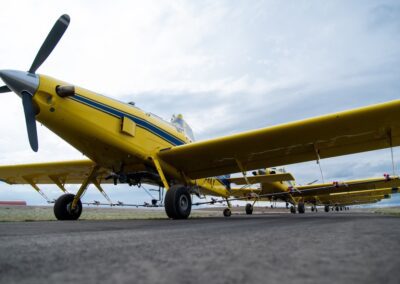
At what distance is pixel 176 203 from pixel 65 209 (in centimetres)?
368

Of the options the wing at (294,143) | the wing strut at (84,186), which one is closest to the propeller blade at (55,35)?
the wing strut at (84,186)

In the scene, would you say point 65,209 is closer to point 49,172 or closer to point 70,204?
point 70,204

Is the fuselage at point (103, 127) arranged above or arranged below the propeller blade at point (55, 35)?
below

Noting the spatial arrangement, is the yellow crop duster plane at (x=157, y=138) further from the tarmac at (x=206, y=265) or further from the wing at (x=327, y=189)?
the tarmac at (x=206, y=265)

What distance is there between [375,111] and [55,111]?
716cm

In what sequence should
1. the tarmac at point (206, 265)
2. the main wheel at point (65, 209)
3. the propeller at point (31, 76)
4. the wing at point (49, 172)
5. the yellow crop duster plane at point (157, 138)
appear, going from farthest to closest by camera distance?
the wing at point (49, 172) → the main wheel at point (65, 209) → the yellow crop duster plane at point (157, 138) → the propeller at point (31, 76) → the tarmac at point (206, 265)

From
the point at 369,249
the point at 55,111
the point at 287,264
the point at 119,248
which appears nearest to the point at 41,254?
the point at 119,248

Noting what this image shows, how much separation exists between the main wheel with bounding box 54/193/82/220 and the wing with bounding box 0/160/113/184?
120cm

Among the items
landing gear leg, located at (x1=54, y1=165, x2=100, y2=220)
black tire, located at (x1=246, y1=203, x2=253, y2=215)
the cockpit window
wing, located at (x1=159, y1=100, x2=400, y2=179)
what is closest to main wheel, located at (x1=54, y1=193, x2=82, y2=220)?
landing gear leg, located at (x1=54, y1=165, x2=100, y2=220)

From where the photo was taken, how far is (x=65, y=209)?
9.05 metres

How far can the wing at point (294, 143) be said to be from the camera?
7.14 m

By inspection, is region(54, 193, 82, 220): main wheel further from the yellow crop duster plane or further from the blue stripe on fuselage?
the blue stripe on fuselage

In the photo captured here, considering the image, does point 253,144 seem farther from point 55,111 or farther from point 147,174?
point 55,111

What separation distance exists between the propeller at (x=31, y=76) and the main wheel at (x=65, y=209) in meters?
2.41
